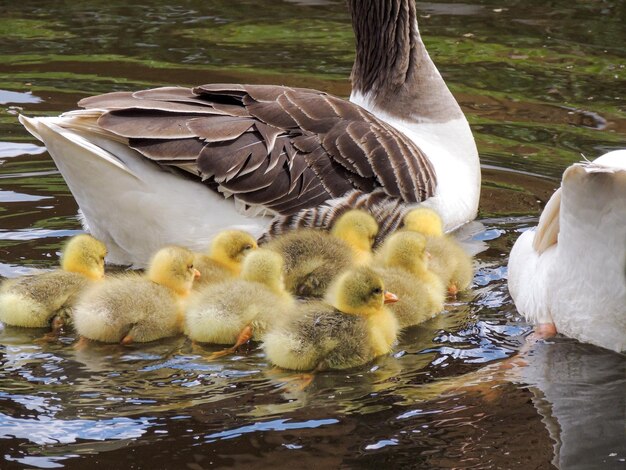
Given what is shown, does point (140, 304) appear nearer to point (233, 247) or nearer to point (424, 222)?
point (233, 247)

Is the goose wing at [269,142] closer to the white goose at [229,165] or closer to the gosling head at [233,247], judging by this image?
the white goose at [229,165]

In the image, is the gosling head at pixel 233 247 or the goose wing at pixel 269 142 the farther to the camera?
the goose wing at pixel 269 142

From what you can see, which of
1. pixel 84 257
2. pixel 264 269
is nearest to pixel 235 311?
pixel 264 269

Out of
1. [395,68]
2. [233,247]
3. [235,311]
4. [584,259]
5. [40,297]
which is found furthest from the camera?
[395,68]

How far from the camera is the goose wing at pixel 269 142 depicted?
642 centimetres

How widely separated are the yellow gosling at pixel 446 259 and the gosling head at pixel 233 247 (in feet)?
3.13

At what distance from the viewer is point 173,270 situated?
5605mm

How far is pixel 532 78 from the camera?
1034 cm

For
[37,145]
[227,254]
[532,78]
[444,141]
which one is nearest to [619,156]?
[227,254]

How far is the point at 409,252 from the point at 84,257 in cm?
161

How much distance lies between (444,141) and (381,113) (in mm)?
488

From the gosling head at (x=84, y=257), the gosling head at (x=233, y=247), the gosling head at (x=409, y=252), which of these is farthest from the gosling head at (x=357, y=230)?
the gosling head at (x=84, y=257)

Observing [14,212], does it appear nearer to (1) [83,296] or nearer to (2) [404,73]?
(1) [83,296]

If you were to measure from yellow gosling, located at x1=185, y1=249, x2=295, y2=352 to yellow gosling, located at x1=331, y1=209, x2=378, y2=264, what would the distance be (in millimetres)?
926
